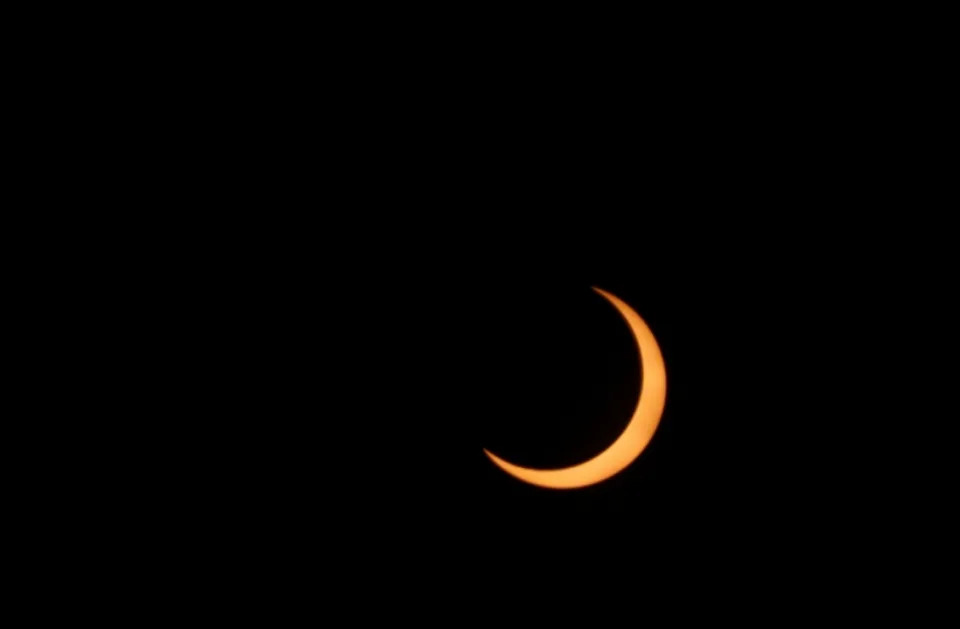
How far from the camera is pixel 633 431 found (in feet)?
4.75

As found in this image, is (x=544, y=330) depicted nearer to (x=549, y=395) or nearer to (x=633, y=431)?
(x=549, y=395)

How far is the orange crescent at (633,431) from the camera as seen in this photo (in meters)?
1.45

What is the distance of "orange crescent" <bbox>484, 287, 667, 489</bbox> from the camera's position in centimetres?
145

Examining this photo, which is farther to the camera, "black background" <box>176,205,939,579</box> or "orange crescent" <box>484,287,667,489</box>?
"black background" <box>176,205,939,579</box>

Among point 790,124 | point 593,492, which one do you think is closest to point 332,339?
point 593,492

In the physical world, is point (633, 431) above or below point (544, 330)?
below

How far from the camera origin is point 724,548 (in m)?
1.67

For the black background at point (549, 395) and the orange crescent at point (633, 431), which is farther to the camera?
the black background at point (549, 395)

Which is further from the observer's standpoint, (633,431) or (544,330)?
(544,330)

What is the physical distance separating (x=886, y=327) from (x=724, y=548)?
0.70 metres

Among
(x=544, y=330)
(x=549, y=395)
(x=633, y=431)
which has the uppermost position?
(x=544, y=330)

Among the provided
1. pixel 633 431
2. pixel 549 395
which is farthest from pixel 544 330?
pixel 633 431

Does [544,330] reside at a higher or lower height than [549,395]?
higher

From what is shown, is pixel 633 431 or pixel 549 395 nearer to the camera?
pixel 633 431
